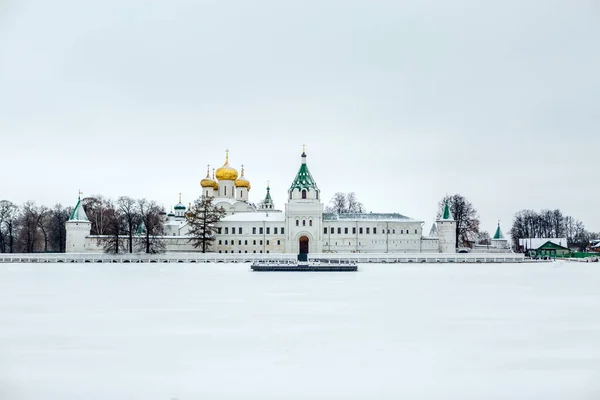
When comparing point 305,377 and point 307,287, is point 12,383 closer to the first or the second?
point 305,377

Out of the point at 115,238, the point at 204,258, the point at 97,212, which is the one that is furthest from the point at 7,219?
the point at 204,258

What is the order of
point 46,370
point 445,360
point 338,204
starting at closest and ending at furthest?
point 46,370
point 445,360
point 338,204

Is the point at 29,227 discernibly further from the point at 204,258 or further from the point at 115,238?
the point at 204,258

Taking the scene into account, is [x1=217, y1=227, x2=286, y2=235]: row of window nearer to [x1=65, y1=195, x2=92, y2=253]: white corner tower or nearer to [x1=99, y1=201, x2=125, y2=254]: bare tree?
[x1=99, y1=201, x2=125, y2=254]: bare tree

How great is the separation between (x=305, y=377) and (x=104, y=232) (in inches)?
2824

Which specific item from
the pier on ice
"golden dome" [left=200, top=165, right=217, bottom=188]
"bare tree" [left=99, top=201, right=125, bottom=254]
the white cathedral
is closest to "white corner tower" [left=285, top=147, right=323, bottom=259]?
the white cathedral

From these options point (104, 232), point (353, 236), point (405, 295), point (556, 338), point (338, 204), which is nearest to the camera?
point (556, 338)

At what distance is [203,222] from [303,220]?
11.6 meters

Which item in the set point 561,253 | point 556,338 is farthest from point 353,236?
point 556,338

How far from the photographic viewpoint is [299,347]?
40.7 ft

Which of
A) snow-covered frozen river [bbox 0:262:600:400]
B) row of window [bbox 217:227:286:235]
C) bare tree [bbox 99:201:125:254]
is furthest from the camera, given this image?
row of window [bbox 217:227:286:235]

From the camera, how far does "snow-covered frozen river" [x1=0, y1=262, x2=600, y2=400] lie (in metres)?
9.55

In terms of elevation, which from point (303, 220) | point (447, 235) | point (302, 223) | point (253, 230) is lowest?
point (447, 235)

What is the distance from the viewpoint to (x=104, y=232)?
77062 mm
